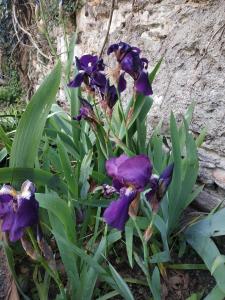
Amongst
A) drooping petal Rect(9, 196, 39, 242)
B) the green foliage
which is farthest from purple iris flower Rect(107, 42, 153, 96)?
the green foliage

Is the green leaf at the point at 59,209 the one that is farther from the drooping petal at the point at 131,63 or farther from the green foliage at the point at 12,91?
the green foliage at the point at 12,91

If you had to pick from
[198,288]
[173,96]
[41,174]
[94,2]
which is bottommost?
[198,288]

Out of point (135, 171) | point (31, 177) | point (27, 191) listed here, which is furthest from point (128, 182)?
point (31, 177)

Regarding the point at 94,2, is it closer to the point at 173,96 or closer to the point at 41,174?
the point at 173,96

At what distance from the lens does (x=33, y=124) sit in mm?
1215

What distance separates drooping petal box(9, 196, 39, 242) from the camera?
3.04 feet

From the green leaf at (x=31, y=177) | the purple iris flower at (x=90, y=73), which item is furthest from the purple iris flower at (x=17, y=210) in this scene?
the purple iris flower at (x=90, y=73)

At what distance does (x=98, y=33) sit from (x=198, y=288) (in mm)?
2314

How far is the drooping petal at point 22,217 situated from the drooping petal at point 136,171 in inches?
9.3

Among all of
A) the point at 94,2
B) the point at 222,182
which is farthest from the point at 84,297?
the point at 94,2

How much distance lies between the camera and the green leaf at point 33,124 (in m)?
1.20

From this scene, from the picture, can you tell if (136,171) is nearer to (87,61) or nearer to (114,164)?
(114,164)

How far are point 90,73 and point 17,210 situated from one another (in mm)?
730

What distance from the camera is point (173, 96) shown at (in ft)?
7.08
